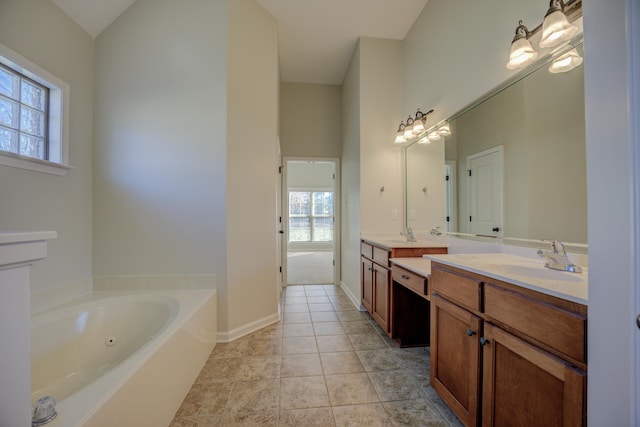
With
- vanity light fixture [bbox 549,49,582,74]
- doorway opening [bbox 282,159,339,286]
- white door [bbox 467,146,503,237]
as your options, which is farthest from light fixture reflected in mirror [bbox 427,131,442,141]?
doorway opening [bbox 282,159,339,286]

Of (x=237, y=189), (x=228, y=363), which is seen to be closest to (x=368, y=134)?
(x=237, y=189)

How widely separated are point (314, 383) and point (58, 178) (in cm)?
235

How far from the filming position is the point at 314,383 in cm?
171

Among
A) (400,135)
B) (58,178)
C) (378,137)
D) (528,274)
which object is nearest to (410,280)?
(528,274)

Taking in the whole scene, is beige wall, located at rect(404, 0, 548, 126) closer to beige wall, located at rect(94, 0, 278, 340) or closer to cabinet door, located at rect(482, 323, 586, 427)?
cabinet door, located at rect(482, 323, 586, 427)

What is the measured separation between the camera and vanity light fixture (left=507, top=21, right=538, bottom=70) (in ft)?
4.57

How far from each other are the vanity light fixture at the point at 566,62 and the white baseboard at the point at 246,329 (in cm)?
276

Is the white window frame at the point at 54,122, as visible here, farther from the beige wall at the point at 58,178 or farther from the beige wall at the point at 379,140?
the beige wall at the point at 379,140

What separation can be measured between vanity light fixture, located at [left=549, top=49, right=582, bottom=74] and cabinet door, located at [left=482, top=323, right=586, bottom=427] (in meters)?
1.27

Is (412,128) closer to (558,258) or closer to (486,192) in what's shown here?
(486,192)

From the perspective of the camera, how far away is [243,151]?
7.93 feet

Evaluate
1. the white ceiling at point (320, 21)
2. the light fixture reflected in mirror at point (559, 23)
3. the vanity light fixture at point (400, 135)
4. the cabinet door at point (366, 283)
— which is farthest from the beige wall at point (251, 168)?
the light fixture reflected in mirror at point (559, 23)

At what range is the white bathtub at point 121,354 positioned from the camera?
101 cm

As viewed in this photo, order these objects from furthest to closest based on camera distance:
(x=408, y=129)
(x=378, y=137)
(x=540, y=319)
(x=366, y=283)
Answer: (x=378, y=137)
(x=366, y=283)
(x=408, y=129)
(x=540, y=319)
